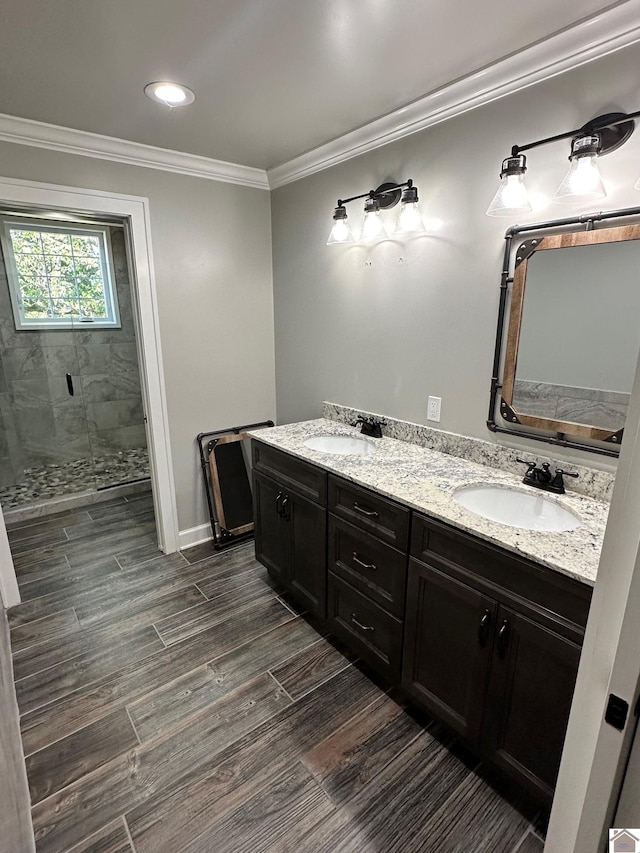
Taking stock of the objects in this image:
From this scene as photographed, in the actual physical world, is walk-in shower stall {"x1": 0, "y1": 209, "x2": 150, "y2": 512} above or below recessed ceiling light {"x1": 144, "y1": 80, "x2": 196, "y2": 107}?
below

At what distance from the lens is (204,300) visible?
9.18 feet

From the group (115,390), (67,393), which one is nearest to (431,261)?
(115,390)

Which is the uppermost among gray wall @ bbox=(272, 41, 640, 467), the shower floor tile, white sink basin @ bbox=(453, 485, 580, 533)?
gray wall @ bbox=(272, 41, 640, 467)

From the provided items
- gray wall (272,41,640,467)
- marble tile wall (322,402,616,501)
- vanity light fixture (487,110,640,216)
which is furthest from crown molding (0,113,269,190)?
vanity light fixture (487,110,640,216)

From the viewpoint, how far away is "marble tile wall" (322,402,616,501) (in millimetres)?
1567

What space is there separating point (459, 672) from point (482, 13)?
2.10 m

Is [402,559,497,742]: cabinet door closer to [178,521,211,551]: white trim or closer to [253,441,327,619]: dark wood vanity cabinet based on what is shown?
[253,441,327,619]: dark wood vanity cabinet

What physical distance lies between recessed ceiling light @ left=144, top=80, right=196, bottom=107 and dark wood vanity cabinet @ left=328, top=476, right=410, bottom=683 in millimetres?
1710

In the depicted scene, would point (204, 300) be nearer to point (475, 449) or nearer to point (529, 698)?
point (475, 449)

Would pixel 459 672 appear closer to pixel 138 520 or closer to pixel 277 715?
pixel 277 715

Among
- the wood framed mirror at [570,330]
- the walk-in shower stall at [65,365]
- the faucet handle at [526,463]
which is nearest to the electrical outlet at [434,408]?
the wood framed mirror at [570,330]

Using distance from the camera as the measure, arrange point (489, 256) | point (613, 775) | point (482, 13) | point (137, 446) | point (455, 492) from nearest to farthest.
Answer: point (613, 775)
point (482, 13)
point (455, 492)
point (489, 256)
point (137, 446)

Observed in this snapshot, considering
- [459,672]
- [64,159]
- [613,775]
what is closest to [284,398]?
[64,159]

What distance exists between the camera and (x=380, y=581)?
1761mm
